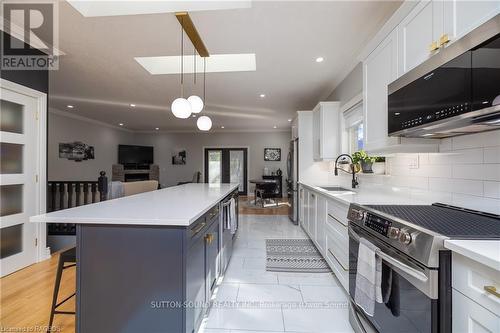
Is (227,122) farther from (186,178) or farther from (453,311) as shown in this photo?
(453,311)

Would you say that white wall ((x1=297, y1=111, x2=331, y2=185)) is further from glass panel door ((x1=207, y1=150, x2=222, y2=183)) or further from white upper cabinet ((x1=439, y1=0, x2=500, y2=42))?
glass panel door ((x1=207, y1=150, x2=222, y2=183))

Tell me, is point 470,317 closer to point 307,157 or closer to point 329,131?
point 329,131

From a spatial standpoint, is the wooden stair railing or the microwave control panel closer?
the microwave control panel

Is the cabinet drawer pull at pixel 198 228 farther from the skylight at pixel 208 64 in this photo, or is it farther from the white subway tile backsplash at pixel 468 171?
the skylight at pixel 208 64

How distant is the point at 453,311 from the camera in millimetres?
868

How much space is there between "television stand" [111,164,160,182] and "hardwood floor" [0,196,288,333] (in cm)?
548

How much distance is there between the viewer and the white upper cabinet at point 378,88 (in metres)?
1.67

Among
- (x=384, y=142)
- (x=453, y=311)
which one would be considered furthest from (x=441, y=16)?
(x=453, y=311)

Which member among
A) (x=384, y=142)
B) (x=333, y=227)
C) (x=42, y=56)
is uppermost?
(x=42, y=56)

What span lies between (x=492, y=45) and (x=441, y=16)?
17.9 inches

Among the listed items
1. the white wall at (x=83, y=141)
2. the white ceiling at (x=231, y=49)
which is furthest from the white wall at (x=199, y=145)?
the white ceiling at (x=231, y=49)

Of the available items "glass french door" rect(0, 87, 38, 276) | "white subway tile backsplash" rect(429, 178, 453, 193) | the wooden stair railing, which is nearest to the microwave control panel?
"white subway tile backsplash" rect(429, 178, 453, 193)

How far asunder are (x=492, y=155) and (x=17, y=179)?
4.25 meters

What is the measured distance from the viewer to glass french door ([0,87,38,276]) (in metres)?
2.45
